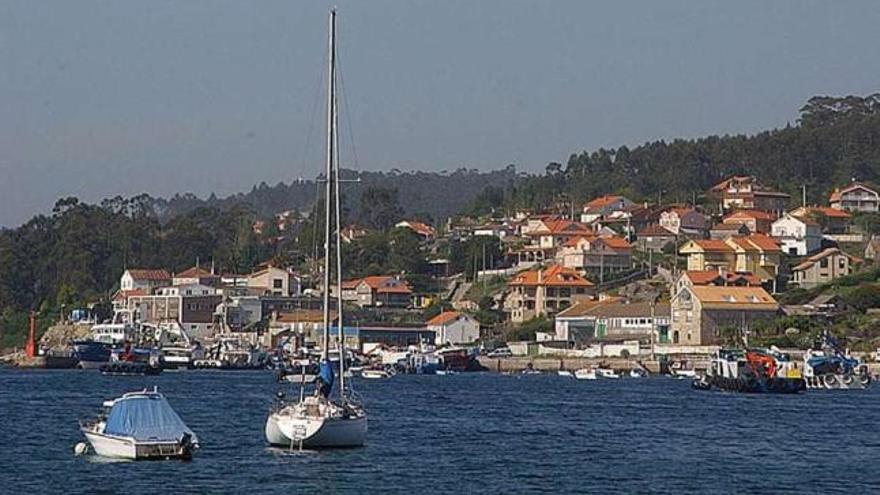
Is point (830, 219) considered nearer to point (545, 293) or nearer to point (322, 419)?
point (545, 293)

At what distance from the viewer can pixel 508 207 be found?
16862 cm

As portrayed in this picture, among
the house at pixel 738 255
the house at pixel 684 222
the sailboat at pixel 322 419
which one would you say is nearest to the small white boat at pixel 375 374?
the house at pixel 738 255

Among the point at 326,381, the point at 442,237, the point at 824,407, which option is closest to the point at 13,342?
the point at 442,237

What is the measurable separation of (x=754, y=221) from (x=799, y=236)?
24.4 feet

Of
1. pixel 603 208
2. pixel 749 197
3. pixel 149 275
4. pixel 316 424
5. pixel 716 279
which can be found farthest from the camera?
pixel 603 208

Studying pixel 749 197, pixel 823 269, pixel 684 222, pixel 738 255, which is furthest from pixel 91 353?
pixel 749 197

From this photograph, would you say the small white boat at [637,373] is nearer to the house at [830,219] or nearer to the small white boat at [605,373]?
the small white boat at [605,373]

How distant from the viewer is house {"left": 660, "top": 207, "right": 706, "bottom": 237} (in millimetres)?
134750

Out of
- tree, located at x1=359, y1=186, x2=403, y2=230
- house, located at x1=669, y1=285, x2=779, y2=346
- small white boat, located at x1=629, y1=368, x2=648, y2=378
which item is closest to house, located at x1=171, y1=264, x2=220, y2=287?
tree, located at x1=359, y1=186, x2=403, y2=230

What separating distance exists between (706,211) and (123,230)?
52076mm

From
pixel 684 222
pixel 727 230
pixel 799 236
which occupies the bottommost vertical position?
pixel 799 236

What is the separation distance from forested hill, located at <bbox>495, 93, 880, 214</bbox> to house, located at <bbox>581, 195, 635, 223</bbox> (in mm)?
6069

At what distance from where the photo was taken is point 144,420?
116 ft

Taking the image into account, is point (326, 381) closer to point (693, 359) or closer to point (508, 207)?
point (693, 359)
